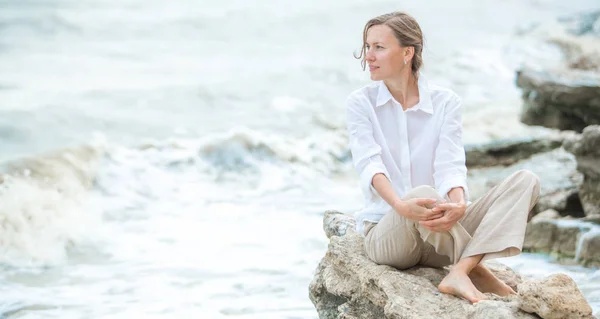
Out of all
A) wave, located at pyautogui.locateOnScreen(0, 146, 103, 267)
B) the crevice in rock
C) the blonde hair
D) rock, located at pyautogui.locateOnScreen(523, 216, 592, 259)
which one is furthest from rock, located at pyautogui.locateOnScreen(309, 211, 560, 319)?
wave, located at pyautogui.locateOnScreen(0, 146, 103, 267)

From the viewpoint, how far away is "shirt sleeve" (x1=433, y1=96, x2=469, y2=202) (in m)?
3.89

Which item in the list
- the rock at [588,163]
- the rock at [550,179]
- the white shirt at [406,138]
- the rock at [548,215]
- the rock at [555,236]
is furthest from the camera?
the rock at [550,179]

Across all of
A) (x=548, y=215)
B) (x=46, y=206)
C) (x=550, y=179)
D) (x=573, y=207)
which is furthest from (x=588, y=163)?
(x=46, y=206)

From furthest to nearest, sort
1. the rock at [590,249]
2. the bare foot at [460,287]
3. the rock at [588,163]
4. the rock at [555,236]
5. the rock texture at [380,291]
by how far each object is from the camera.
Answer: the rock at [588,163]
the rock at [555,236]
the rock at [590,249]
the bare foot at [460,287]
the rock texture at [380,291]

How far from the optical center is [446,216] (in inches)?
140

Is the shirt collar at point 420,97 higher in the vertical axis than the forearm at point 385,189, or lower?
higher

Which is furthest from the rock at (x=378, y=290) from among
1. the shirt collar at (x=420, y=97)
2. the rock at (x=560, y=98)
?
the rock at (x=560, y=98)

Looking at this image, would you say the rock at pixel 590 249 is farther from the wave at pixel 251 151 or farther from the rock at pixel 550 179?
the wave at pixel 251 151

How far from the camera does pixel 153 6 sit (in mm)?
19078

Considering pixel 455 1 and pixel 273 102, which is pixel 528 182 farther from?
pixel 455 1

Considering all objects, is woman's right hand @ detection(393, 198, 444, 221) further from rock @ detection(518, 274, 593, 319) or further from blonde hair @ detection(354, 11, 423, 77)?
blonde hair @ detection(354, 11, 423, 77)

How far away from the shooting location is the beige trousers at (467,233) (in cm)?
360

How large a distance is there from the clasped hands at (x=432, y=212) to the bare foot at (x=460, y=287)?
0.67ft

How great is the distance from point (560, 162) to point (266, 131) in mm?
5570
